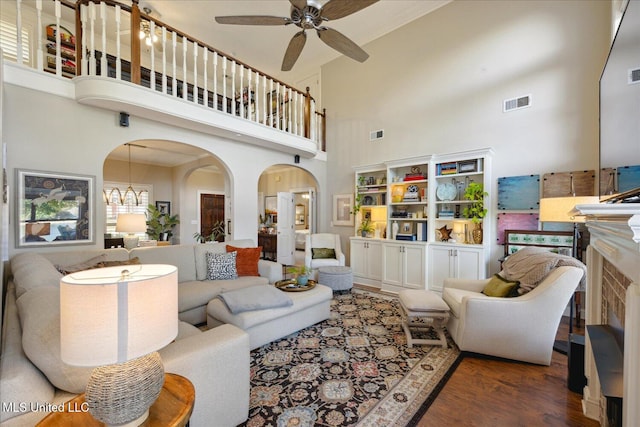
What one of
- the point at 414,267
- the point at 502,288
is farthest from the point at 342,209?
the point at 502,288

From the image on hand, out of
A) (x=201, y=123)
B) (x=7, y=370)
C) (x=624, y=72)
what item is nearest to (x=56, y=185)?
(x=201, y=123)

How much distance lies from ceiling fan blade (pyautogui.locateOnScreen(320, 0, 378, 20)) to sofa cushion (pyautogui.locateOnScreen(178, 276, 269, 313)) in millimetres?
3190

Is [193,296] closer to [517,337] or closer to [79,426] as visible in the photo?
[79,426]

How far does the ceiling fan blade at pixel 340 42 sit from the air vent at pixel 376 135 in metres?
2.41

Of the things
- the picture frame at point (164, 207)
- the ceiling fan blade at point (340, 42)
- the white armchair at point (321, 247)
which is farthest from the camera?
the picture frame at point (164, 207)

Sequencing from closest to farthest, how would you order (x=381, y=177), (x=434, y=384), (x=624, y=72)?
1. (x=624, y=72)
2. (x=434, y=384)
3. (x=381, y=177)

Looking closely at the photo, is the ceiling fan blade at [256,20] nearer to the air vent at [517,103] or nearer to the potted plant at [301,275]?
the potted plant at [301,275]

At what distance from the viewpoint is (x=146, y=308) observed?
0.94 meters

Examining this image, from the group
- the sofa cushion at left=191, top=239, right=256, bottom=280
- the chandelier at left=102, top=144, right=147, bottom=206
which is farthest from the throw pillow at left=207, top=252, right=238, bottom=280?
the chandelier at left=102, top=144, right=147, bottom=206

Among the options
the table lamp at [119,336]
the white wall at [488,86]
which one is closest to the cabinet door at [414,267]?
the white wall at [488,86]

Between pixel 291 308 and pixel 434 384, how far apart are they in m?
1.46

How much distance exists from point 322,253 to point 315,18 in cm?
380

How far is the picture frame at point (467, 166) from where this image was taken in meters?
4.16

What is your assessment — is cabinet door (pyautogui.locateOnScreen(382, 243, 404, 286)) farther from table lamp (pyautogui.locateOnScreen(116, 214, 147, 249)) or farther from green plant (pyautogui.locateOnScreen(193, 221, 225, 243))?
table lamp (pyautogui.locateOnScreen(116, 214, 147, 249))
